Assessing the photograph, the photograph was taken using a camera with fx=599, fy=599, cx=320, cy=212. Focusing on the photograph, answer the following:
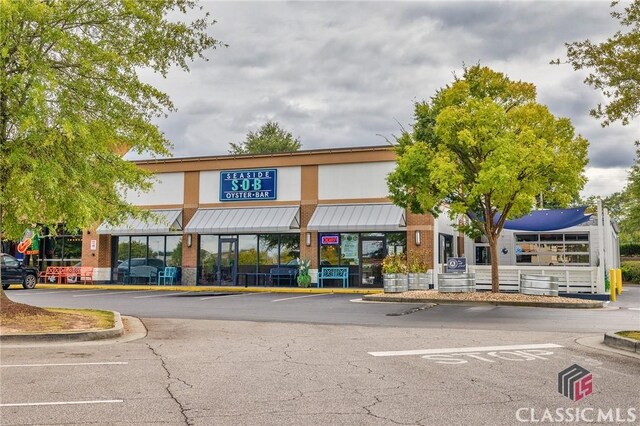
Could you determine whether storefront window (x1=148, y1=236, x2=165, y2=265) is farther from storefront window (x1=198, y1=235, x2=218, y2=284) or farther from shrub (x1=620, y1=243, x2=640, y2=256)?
shrub (x1=620, y1=243, x2=640, y2=256)

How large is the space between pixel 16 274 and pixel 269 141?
3530cm

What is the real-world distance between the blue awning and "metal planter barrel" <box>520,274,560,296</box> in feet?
17.2

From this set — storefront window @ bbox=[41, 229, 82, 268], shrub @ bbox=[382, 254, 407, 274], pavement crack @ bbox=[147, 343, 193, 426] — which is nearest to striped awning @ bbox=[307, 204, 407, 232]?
shrub @ bbox=[382, 254, 407, 274]

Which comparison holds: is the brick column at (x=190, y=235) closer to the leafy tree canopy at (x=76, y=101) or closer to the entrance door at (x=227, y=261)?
the entrance door at (x=227, y=261)

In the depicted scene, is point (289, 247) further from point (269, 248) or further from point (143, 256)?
point (143, 256)

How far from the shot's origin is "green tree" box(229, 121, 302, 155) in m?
60.7

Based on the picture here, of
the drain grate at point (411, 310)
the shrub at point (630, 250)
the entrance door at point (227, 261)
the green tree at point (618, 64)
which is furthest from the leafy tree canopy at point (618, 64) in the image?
the shrub at point (630, 250)

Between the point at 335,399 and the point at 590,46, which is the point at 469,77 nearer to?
the point at 590,46

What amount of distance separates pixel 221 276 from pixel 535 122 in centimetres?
1712

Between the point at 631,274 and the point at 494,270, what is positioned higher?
the point at 494,270

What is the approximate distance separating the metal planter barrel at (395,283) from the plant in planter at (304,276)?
6133mm

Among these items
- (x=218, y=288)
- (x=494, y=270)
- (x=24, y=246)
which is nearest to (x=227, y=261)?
(x=218, y=288)

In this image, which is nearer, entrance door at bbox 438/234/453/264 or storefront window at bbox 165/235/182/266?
entrance door at bbox 438/234/453/264

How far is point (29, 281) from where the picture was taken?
29.5 metres
